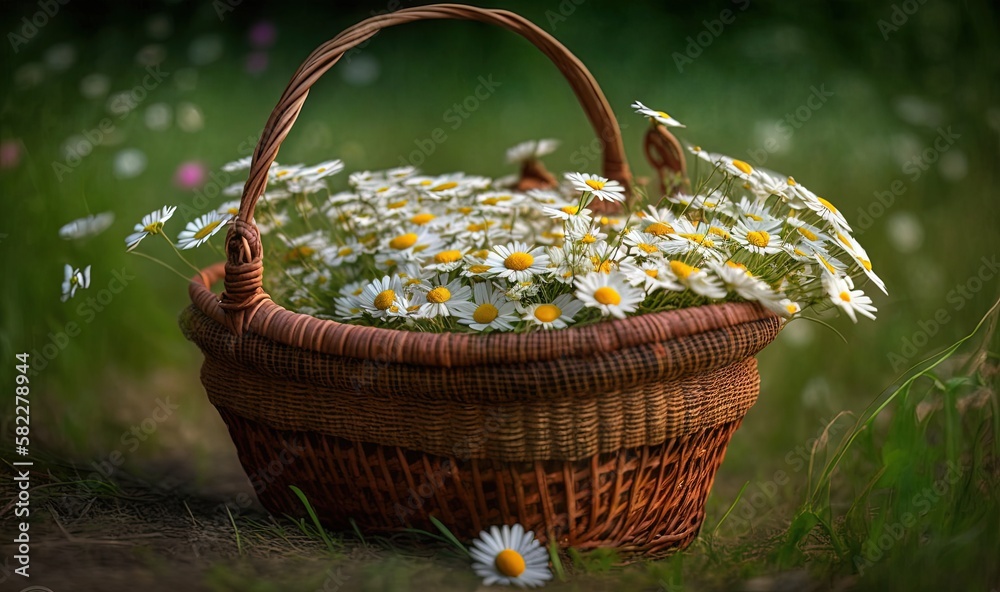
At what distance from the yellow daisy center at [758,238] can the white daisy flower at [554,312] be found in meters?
0.23

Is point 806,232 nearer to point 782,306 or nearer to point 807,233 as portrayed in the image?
point 807,233

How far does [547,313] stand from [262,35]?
166 cm

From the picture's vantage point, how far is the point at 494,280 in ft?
3.78

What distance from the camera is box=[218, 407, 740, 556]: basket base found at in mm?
1021

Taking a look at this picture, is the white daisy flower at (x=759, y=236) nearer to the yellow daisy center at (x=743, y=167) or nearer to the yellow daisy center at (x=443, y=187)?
the yellow daisy center at (x=743, y=167)

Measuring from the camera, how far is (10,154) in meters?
1.65

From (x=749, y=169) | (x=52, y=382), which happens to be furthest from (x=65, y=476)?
(x=749, y=169)

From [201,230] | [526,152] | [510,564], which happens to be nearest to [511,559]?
[510,564]

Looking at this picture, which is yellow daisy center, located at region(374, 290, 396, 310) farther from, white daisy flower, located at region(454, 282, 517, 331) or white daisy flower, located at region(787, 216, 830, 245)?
white daisy flower, located at region(787, 216, 830, 245)

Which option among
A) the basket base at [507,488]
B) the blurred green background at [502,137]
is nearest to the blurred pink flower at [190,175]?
the blurred green background at [502,137]

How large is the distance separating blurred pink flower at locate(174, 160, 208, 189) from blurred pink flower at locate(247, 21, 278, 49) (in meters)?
0.53

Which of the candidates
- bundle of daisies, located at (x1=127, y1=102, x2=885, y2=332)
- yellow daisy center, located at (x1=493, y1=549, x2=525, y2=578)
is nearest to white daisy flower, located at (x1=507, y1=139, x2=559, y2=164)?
bundle of daisies, located at (x1=127, y1=102, x2=885, y2=332)

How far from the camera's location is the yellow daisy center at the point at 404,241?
126 cm

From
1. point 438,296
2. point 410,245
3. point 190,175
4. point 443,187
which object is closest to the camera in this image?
point 438,296
